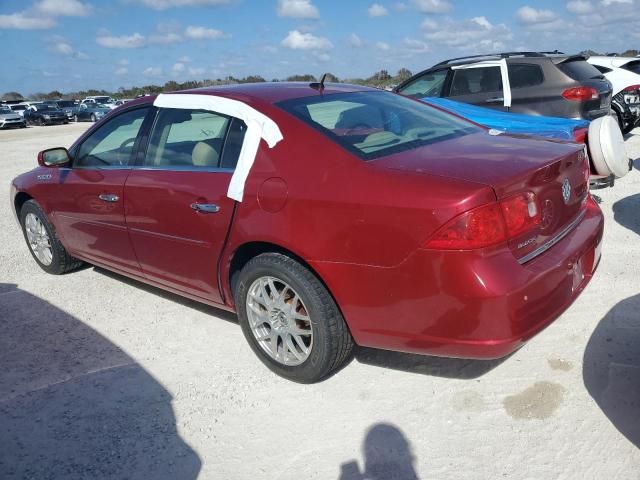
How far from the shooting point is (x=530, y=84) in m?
7.62

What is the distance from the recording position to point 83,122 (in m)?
38.7

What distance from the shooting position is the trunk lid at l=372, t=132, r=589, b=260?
8.40 feet

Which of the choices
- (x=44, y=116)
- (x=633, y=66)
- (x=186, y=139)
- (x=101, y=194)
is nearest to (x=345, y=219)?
(x=186, y=139)

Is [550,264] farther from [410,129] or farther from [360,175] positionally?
[410,129]

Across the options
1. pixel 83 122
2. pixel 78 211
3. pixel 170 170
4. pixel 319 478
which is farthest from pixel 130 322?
pixel 83 122

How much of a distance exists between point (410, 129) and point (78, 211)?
268cm

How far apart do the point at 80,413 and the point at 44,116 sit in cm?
3830

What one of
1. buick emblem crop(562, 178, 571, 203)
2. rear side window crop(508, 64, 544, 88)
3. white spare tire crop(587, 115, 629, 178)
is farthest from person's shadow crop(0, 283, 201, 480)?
rear side window crop(508, 64, 544, 88)

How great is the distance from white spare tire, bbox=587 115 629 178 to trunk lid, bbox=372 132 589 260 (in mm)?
1592

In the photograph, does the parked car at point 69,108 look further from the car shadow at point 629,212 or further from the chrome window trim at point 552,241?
the chrome window trim at point 552,241

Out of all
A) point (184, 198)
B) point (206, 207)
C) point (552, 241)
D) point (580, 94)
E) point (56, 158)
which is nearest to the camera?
point (552, 241)

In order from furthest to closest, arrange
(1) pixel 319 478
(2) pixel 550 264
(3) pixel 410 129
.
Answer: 1. (3) pixel 410 129
2. (2) pixel 550 264
3. (1) pixel 319 478

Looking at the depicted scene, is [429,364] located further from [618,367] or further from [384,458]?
[618,367]

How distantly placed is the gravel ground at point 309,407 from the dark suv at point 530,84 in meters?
3.90
